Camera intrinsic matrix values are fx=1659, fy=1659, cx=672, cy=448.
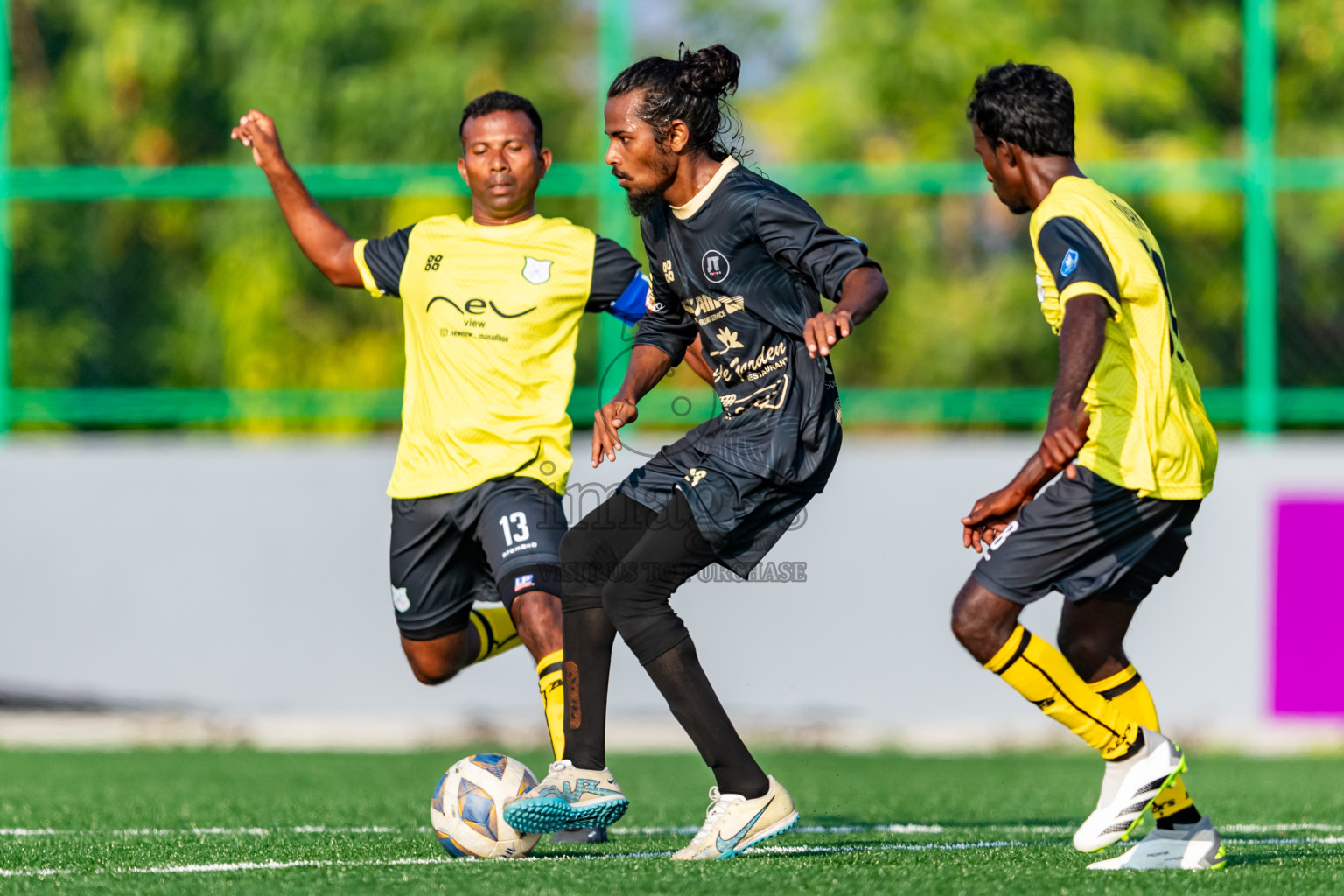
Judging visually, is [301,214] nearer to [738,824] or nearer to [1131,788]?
[738,824]

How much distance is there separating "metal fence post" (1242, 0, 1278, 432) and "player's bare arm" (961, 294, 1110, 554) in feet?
18.0

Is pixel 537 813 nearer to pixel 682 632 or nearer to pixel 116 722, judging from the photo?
pixel 682 632

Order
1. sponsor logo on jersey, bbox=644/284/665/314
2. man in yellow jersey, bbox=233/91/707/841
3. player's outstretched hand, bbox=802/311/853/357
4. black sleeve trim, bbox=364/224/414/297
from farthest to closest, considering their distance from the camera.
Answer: black sleeve trim, bbox=364/224/414/297 → man in yellow jersey, bbox=233/91/707/841 → sponsor logo on jersey, bbox=644/284/665/314 → player's outstretched hand, bbox=802/311/853/357

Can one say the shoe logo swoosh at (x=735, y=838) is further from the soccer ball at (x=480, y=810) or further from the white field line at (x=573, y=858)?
the soccer ball at (x=480, y=810)

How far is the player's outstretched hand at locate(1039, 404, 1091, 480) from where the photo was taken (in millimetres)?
3842

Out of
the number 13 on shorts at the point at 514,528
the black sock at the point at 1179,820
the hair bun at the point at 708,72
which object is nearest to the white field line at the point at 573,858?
the black sock at the point at 1179,820

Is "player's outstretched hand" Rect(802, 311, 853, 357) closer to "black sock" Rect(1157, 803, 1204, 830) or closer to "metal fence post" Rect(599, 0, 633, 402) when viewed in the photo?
"black sock" Rect(1157, 803, 1204, 830)

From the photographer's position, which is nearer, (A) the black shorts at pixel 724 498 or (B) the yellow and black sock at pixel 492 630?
(A) the black shorts at pixel 724 498

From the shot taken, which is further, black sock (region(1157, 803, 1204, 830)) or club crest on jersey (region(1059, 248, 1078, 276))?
black sock (region(1157, 803, 1204, 830))

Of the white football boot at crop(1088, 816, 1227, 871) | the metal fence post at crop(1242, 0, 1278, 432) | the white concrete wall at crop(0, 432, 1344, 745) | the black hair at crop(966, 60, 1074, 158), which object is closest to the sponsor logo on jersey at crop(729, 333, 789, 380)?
the black hair at crop(966, 60, 1074, 158)

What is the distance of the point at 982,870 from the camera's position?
404cm

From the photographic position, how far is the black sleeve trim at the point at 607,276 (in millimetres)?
5391

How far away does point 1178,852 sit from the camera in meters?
4.20

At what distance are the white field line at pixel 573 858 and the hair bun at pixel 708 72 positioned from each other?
1998 millimetres
